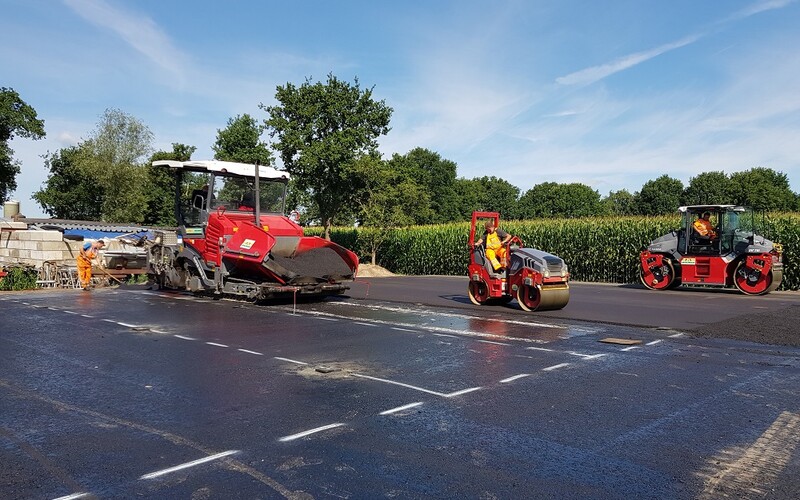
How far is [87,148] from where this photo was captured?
2173 inches

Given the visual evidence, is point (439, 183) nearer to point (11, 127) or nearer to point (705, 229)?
point (11, 127)

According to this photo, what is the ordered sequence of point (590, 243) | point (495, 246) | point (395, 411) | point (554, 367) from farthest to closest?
point (590, 243), point (495, 246), point (554, 367), point (395, 411)

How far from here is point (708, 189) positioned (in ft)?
243

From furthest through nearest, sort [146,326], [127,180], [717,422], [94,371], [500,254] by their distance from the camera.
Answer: [127,180] < [500,254] < [146,326] < [94,371] < [717,422]

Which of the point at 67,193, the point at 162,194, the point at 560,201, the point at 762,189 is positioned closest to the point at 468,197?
the point at 560,201

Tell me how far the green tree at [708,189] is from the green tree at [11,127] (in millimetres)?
70256

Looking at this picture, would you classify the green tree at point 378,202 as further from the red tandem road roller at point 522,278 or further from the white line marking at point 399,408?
the white line marking at point 399,408

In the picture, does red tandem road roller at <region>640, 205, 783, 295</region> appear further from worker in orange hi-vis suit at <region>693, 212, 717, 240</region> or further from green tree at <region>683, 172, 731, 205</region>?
green tree at <region>683, 172, 731, 205</region>

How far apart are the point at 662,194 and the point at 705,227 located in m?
63.5

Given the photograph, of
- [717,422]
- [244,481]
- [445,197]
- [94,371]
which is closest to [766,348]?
[717,422]

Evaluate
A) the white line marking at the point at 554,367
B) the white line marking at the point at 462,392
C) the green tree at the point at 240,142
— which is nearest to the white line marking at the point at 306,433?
the white line marking at the point at 462,392

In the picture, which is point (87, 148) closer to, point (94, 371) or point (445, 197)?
point (445, 197)

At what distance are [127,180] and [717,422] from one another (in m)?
57.7

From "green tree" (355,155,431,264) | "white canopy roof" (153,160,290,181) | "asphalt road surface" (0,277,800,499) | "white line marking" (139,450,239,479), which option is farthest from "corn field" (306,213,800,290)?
"white line marking" (139,450,239,479)
